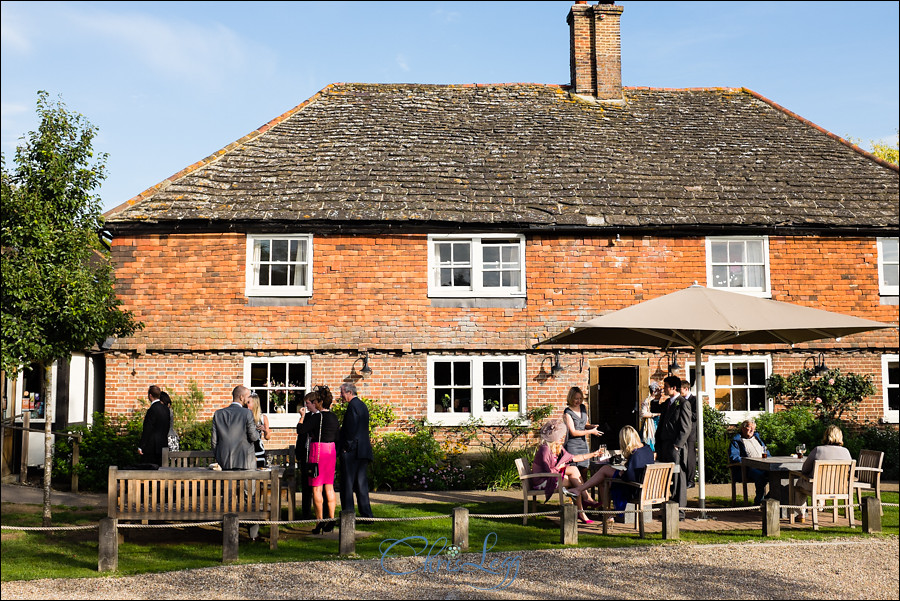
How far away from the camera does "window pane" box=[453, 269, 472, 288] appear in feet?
55.3

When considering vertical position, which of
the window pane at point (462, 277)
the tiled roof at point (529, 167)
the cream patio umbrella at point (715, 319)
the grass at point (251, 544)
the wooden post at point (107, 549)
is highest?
the tiled roof at point (529, 167)

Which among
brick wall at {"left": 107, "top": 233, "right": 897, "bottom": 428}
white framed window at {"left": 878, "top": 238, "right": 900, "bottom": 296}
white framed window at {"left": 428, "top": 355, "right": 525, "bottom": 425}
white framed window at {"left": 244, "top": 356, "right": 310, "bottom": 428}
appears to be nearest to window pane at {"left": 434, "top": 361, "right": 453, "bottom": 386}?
white framed window at {"left": 428, "top": 355, "right": 525, "bottom": 425}

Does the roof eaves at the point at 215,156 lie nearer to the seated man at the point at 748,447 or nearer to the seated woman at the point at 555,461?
the seated woman at the point at 555,461

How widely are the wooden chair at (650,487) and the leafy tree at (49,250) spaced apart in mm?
7490

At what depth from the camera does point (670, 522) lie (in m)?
9.60

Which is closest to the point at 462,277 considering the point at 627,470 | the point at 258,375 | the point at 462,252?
the point at 462,252

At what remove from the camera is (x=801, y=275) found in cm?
1700

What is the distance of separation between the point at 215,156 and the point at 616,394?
10.6m

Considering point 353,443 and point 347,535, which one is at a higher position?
point 353,443

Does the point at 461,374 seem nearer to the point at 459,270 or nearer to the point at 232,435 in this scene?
the point at 459,270

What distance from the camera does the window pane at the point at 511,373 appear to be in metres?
16.6

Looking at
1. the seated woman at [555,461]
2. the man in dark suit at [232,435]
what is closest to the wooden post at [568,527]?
the seated woman at [555,461]

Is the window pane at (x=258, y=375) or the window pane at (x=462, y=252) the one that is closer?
the window pane at (x=258, y=375)

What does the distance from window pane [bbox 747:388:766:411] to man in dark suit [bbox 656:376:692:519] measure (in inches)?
265
